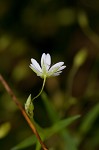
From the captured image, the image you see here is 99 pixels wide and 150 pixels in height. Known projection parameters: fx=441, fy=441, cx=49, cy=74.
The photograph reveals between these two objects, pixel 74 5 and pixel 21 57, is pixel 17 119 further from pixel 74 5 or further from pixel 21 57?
pixel 74 5

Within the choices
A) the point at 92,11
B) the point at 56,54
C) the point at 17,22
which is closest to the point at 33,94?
the point at 56,54

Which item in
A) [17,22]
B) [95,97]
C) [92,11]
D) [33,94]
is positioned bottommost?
[95,97]

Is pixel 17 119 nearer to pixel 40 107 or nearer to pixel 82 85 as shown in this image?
pixel 40 107

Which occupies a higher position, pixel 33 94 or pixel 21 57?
pixel 21 57

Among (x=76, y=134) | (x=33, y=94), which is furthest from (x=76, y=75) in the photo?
(x=76, y=134)

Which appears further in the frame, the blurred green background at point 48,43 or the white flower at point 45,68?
the blurred green background at point 48,43

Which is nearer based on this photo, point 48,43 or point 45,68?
point 45,68

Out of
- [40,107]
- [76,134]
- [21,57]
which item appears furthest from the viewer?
[21,57]

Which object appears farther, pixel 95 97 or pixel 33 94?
pixel 33 94

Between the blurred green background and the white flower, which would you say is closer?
the white flower

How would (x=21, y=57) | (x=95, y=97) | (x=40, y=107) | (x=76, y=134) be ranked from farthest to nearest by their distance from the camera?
(x=21, y=57), (x=40, y=107), (x=95, y=97), (x=76, y=134)
